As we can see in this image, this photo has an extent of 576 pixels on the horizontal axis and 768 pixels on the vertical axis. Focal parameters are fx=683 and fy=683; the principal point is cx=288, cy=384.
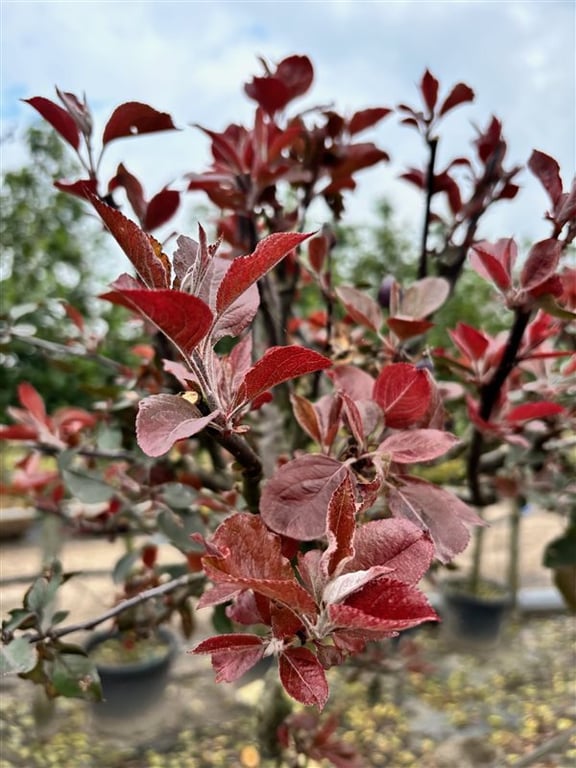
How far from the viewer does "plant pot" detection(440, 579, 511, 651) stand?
7.25 ft

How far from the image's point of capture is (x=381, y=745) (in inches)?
62.8

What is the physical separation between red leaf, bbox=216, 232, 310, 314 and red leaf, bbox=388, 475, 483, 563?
0.20 metres

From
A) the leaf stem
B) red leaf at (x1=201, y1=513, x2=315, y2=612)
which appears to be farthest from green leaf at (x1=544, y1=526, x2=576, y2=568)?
red leaf at (x1=201, y1=513, x2=315, y2=612)

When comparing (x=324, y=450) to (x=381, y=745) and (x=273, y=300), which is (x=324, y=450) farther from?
(x=381, y=745)

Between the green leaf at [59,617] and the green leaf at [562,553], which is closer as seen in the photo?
the green leaf at [59,617]

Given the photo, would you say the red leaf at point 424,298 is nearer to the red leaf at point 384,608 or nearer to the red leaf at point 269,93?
the red leaf at point 269,93

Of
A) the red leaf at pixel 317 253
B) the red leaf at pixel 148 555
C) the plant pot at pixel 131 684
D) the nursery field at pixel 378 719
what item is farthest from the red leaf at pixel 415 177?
the plant pot at pixel 131 684

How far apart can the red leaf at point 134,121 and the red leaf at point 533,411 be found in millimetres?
420

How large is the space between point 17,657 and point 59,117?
47 cm

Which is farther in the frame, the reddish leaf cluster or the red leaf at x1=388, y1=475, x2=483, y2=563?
the red leaf at x1=388, y1=475, x2=483, y2=563

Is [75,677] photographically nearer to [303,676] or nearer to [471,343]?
[303,676]

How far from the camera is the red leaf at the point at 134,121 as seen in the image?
0.60 meters

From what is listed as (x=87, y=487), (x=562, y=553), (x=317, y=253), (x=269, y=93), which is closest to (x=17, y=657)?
(x=87, y=487)

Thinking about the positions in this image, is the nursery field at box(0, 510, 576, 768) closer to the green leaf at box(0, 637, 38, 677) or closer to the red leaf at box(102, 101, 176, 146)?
the green leaf at box(0, 637, 38, 677)
